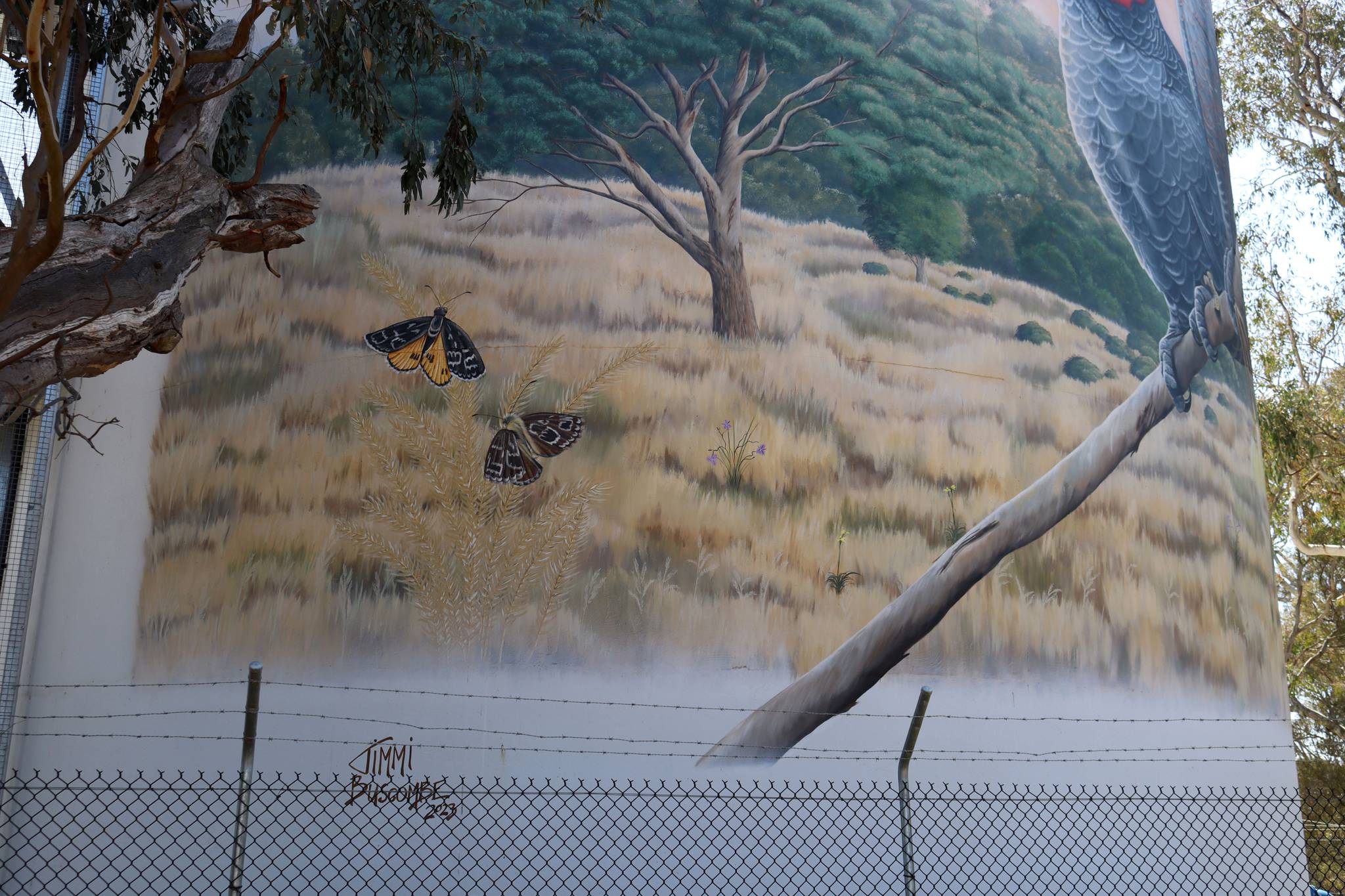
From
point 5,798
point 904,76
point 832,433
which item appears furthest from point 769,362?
point 5,798

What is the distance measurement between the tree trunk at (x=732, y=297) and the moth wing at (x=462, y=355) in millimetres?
1667

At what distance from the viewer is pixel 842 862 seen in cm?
711

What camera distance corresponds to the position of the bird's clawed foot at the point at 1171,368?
927 centimetres

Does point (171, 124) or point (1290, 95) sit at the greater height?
point (1290, 95)

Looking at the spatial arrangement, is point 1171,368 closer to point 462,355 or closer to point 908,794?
point 908,794

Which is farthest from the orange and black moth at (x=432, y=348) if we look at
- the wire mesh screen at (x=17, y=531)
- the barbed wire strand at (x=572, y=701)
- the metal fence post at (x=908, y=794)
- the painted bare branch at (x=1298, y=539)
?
the painted bare branch at (x=1298, y=539)

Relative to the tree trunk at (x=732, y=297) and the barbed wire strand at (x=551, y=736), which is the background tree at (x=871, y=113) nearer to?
the tree trunk at (x=732, y=297)

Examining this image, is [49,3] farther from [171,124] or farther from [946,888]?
[946,888]

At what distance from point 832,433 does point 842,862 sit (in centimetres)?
281

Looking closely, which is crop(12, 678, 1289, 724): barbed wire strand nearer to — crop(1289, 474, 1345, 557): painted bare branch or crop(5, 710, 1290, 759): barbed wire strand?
crop(5, 710, 1290, 759): barbed wire strand

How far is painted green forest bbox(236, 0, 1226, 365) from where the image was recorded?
8.42 m

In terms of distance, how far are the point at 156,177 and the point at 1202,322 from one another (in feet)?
27.2
